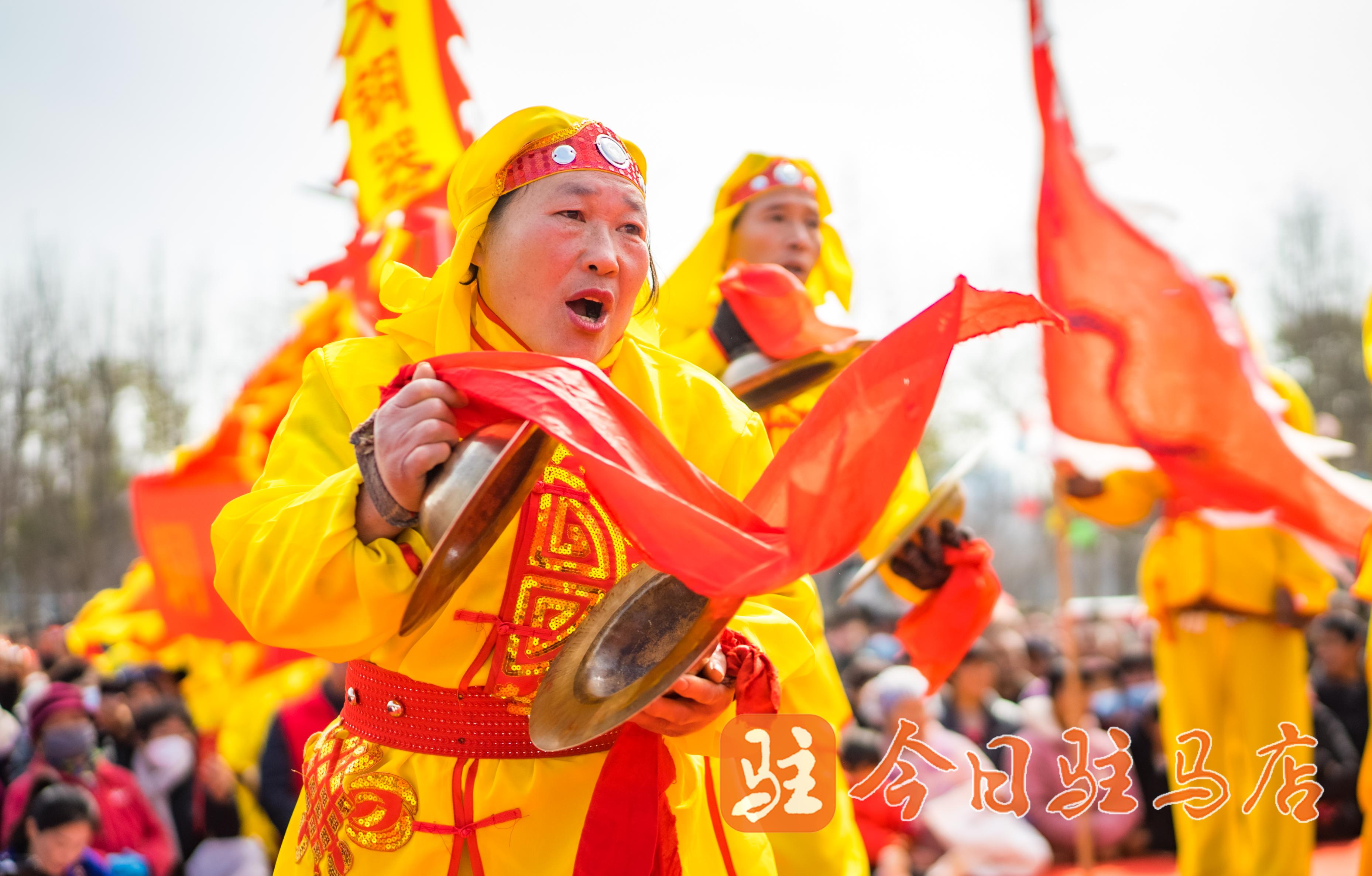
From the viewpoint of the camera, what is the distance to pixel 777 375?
11.0ft

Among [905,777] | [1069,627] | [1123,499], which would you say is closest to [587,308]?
[1069,627]

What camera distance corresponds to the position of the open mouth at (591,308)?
1918 mm

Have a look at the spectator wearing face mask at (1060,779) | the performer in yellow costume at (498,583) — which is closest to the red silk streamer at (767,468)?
the performer in yellow costume at (498,583)

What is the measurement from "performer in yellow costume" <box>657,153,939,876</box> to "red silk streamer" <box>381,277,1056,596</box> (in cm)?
166

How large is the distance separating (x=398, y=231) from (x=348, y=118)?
33.3 inches

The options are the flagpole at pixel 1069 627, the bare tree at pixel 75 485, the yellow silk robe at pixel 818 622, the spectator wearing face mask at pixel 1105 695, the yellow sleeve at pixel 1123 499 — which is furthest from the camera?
the bare tree at pixel 75 485

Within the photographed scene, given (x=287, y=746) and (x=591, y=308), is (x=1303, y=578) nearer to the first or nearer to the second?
(x=591, y=308)

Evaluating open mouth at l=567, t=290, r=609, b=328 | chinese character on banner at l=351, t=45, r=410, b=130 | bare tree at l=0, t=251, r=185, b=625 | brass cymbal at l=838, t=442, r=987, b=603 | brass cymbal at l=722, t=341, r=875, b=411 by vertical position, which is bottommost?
bare tree at l=0, t=251, r=185, b=625

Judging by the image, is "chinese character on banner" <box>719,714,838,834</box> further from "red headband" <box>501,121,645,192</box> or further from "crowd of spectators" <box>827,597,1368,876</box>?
"crowd of spectators" <box>827,597,1368,876</box>

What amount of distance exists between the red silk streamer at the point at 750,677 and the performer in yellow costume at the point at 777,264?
143cm

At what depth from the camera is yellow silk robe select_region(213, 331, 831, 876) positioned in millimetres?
1488

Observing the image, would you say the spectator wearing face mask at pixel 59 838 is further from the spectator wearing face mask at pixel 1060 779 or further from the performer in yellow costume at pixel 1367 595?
the performer in yellow costume at pixel 1367 595

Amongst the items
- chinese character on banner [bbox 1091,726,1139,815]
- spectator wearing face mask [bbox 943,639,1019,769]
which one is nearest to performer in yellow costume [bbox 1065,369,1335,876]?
→ chinese character on banner [bbox 1091,726,1139,815]

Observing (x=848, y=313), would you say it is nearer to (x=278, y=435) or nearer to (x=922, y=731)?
(x=278, y=435)
